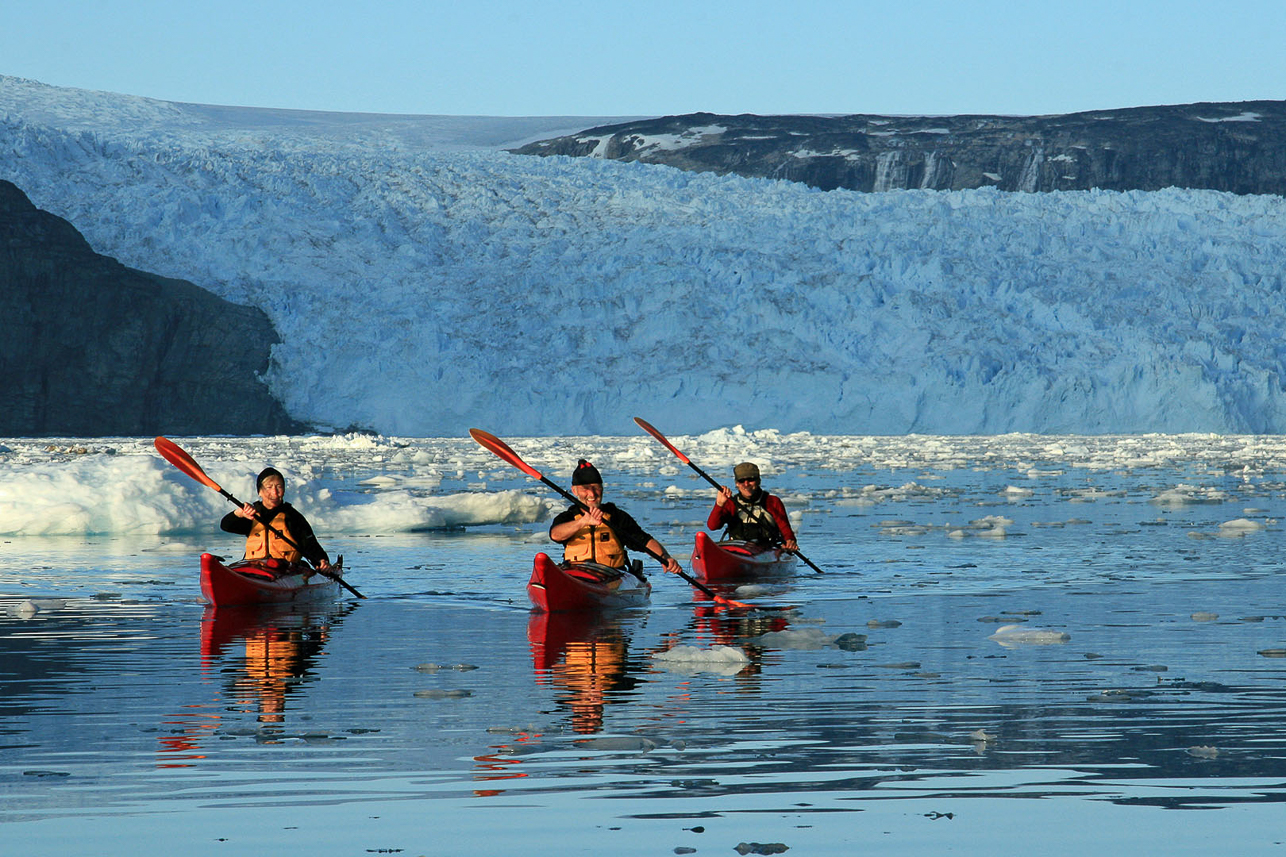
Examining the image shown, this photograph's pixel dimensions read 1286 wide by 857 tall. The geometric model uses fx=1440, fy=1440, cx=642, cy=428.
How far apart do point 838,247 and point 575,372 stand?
6.01m

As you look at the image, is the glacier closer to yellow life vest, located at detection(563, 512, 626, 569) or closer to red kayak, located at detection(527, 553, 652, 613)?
yellow life vest, located at detection(563, 512, 626, 569)

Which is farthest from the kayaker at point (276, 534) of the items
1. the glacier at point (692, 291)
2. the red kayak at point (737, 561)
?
the glacier at point (692, 291)

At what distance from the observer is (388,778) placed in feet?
11.4

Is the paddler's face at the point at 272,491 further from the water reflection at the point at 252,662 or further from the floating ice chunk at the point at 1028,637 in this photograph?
the floating ice chunk at the point at 1028,637

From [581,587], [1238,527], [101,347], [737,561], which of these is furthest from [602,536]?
[101,347]

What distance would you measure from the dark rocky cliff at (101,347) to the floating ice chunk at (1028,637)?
2586 centimetres

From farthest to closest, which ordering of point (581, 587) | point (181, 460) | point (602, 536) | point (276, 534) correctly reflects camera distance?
point (181, 460) → point (276, 534) → point (602, 536) → point (581, 587)

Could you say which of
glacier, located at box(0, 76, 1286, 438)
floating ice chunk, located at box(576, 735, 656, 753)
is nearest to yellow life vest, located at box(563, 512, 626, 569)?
floating ice chunk, located at box(576, 735, 656, 753)

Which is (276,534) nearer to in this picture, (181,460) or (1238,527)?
(181,460)

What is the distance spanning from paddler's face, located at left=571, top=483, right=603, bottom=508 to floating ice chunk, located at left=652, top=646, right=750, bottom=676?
167 cm

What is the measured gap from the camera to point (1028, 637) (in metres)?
5.96

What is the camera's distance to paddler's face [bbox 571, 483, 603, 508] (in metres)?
7.12

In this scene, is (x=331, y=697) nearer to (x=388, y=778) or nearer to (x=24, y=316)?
(x=388, y=778)

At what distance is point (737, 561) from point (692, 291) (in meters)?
19.5
